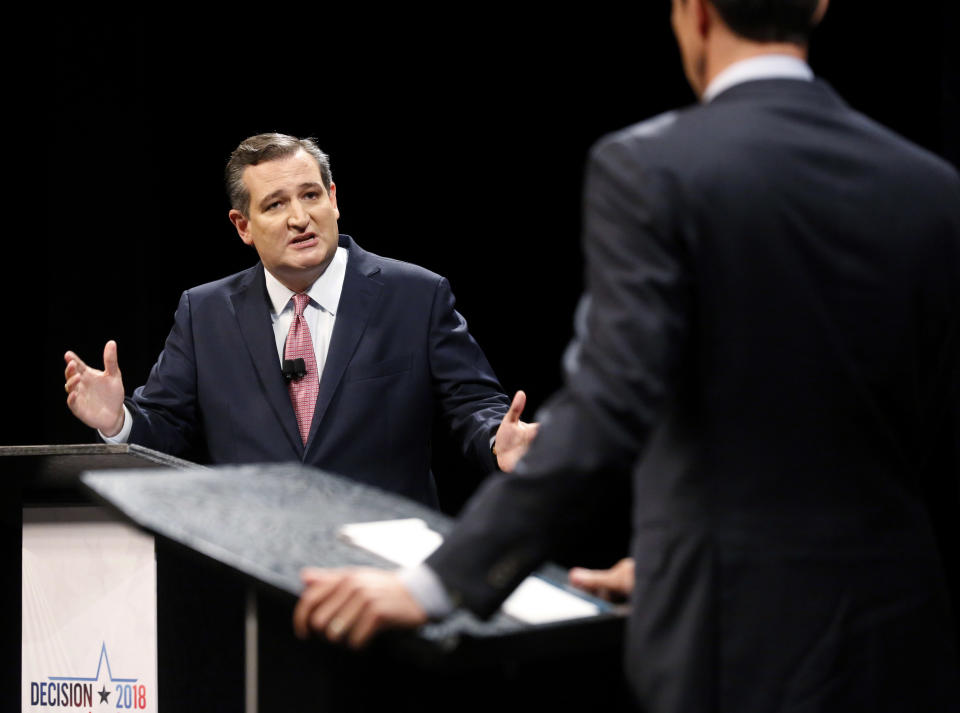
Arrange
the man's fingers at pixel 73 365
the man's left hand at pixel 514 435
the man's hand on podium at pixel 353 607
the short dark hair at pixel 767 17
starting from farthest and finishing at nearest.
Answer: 1. the man's fingers at pixel 73 365
2. the man's left hand at pixel 514 435
3. the short dark hair at pixel 767 17
4. the man's hand on podium at pixel 353 607

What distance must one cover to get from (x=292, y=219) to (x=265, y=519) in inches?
71.6

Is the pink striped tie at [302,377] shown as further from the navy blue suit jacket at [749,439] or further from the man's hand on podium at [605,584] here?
the navy blue suit jacket at [749,439]

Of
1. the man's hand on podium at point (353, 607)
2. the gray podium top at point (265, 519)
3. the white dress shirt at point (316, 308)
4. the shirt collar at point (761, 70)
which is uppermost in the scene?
the shirt collar at point (761, 70)

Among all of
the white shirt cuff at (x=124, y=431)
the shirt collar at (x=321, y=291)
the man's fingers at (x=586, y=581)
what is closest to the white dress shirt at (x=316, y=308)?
the shirt collar at (x=321, y=291)

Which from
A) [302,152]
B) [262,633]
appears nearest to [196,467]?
[262,633]

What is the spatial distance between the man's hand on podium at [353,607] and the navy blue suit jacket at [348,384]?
1679mm

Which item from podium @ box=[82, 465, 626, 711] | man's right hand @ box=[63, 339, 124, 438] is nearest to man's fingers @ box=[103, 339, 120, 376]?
man's right hand @ box=[63, 339, 124, 438]

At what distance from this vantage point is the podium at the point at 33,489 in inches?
82.7

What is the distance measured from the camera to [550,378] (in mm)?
4066

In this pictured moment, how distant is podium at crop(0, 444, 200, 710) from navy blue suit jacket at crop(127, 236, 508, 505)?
1.70ft

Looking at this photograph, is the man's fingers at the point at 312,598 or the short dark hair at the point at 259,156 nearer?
the man's fingers at the point at 312,598

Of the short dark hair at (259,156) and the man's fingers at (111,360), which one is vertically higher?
the short dark hair at (259,156)

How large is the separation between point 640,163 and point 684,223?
71 millimetres

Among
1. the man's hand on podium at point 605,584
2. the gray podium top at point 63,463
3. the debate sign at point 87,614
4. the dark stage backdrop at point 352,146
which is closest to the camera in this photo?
the man's hand on podium at point 605,584
